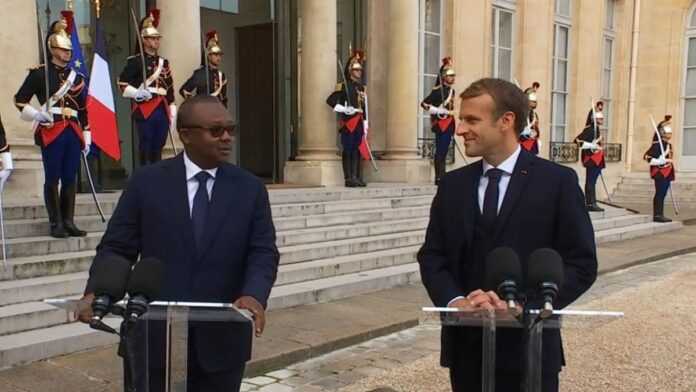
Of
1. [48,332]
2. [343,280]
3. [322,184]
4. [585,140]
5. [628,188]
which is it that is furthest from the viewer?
[628,188]

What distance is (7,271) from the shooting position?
224 inches

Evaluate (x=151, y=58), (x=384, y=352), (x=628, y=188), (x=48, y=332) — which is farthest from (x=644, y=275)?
(x=628, y=188)

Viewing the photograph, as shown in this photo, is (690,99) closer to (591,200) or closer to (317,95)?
(591,200)

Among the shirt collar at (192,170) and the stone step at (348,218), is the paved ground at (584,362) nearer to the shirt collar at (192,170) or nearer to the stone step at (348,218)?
the shirt collar at (192,170)

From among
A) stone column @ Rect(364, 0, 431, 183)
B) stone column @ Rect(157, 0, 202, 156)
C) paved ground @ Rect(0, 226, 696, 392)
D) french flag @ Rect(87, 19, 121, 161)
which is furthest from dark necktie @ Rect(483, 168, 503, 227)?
stone column @ Rect(364, 0, 431, 183)

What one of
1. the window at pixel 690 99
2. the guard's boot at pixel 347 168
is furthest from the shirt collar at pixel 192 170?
the window at pixel 690 99

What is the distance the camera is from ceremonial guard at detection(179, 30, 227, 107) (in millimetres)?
9023

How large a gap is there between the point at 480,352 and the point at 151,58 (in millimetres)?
6657

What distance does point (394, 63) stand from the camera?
1320cm

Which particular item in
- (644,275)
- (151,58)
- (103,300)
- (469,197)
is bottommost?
(644,275)

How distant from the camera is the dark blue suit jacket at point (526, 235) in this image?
234 centimetres

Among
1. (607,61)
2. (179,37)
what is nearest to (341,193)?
(179,37)

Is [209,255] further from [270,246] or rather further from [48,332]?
[48,332]

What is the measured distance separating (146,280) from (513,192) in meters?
1.27
